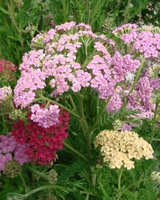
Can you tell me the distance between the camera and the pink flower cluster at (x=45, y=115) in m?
1.31

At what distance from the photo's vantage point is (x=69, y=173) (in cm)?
165

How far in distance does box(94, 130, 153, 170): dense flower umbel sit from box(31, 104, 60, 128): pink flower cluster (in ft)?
1.38

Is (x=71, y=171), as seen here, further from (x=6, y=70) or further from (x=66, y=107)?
(x=6, y=70)

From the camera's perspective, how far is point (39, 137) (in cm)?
147

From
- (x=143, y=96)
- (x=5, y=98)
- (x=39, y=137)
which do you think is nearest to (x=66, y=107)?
(x=39, y=137)

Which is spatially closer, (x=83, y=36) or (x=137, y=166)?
(x=83, y=36)

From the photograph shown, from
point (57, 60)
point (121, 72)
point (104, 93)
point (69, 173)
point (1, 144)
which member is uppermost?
point (57, 60)

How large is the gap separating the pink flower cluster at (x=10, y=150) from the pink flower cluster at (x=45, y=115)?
388 mm

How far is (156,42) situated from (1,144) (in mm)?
1297

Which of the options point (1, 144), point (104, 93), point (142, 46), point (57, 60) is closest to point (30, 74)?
point (57, 60)

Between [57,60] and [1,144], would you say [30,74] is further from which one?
[1,144]

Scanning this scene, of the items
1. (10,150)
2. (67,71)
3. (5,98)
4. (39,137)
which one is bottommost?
(10,150)

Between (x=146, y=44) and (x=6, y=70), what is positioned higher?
(x=146, y=44)

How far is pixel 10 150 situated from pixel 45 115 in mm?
538
